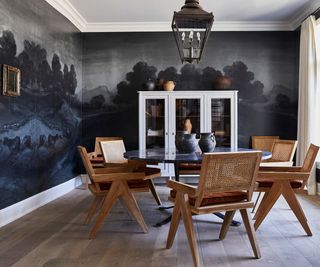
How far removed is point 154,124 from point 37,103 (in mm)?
2128

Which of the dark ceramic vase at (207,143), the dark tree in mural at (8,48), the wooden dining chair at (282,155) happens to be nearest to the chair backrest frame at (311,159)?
the wooden dining chair at (282,155)

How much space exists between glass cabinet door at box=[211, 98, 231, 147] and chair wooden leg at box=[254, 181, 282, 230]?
8.37 feet

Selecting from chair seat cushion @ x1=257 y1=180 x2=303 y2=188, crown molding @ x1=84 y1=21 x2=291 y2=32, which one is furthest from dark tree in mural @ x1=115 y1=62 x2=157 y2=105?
chair seat cushion @ x1=257 y1=180 x2=303 y2=188

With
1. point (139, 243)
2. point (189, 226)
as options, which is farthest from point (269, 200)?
point (139, 243)

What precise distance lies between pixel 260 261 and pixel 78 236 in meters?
1.61

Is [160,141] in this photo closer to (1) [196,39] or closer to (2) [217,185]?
(1) [196,39]

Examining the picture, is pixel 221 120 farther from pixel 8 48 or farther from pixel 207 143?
pixel 8 48

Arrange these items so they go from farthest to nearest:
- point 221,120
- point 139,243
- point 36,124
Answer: point 221,120
point 36,124
point 139,243

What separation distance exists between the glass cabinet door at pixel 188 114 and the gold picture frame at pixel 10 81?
8.93 ft

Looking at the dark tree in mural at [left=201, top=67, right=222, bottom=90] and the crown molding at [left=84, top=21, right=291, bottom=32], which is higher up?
the crown molding at [left=84, top=21, right=291, bottom=32]

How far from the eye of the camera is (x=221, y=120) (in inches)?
225

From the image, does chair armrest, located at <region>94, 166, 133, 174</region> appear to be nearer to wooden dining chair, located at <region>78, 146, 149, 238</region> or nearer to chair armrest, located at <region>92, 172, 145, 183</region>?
wooden dining chair, located at <region>78, 146, 149, 238</region>

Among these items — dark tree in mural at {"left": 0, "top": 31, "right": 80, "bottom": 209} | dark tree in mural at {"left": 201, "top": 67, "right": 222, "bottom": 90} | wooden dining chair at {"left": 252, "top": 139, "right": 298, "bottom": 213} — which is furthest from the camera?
dark tree in mural at {"left": 201, "top": 67, "right": 222, "bottom": 90}

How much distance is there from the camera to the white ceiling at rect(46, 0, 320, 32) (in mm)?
4953
